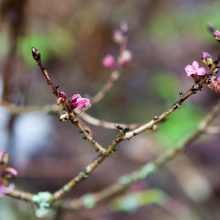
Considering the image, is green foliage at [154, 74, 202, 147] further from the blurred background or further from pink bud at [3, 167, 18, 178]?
pink bud at [3, 167, 18, 178]

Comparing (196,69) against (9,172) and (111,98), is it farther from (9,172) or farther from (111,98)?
(111,98)

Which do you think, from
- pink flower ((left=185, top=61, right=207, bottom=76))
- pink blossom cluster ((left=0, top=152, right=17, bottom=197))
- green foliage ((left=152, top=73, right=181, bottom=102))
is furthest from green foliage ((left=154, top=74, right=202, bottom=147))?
pink flower ((left=185, top=61, right=207, bottom=76))

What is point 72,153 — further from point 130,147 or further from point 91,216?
point 91,216

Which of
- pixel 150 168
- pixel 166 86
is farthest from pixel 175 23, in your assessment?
pixel 150 168

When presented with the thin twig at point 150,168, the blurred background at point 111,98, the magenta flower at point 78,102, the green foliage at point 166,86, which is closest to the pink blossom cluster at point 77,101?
the magenta flower at point 78,102

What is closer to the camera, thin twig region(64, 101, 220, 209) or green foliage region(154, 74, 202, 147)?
thin twig region(64, 101, 220, 209)

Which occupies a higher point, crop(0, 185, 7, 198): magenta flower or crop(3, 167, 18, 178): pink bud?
crop(3, 167, 18, 178): pink bud
